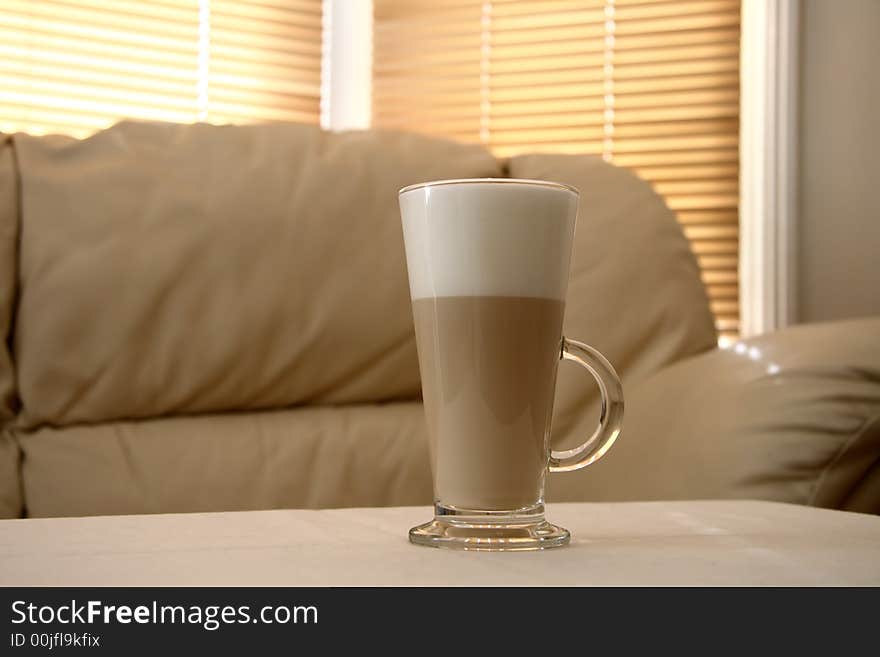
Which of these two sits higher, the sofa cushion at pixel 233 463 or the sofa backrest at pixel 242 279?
the sofa backrest at pixel 242 279

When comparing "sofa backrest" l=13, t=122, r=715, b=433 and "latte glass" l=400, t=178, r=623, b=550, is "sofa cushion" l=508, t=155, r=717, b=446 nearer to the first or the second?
"sofa backrest" l=13, t=122, r=715, b=433

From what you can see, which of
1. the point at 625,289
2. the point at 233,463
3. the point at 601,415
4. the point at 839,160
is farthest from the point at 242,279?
the point at 839,160

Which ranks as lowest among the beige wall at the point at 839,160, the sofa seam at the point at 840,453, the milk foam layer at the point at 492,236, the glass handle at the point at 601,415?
the sofa seam at the point at 840,453

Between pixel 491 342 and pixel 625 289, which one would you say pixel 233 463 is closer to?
pixel 625 289

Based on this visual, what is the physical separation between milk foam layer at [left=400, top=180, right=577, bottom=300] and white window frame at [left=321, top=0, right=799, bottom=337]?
1848 mm

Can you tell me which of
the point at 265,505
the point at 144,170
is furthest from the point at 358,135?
the point at 265,505

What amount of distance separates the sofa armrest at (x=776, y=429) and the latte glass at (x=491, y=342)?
63 cm

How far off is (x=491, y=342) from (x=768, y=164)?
1.92m

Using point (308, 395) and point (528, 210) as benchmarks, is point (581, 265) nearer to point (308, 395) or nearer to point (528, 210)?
point (308, 395)

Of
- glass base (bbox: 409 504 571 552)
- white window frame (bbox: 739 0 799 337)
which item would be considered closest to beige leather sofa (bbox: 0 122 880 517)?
white window frame (bbox: 739 0 799 337)

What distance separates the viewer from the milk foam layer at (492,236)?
0.55 m

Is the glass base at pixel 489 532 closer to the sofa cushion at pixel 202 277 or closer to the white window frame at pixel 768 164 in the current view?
the sofa cushion at pixel 202 277

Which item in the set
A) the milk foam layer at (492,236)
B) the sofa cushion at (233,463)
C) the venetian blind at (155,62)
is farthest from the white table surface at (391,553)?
the venetian blind at (155,62)
